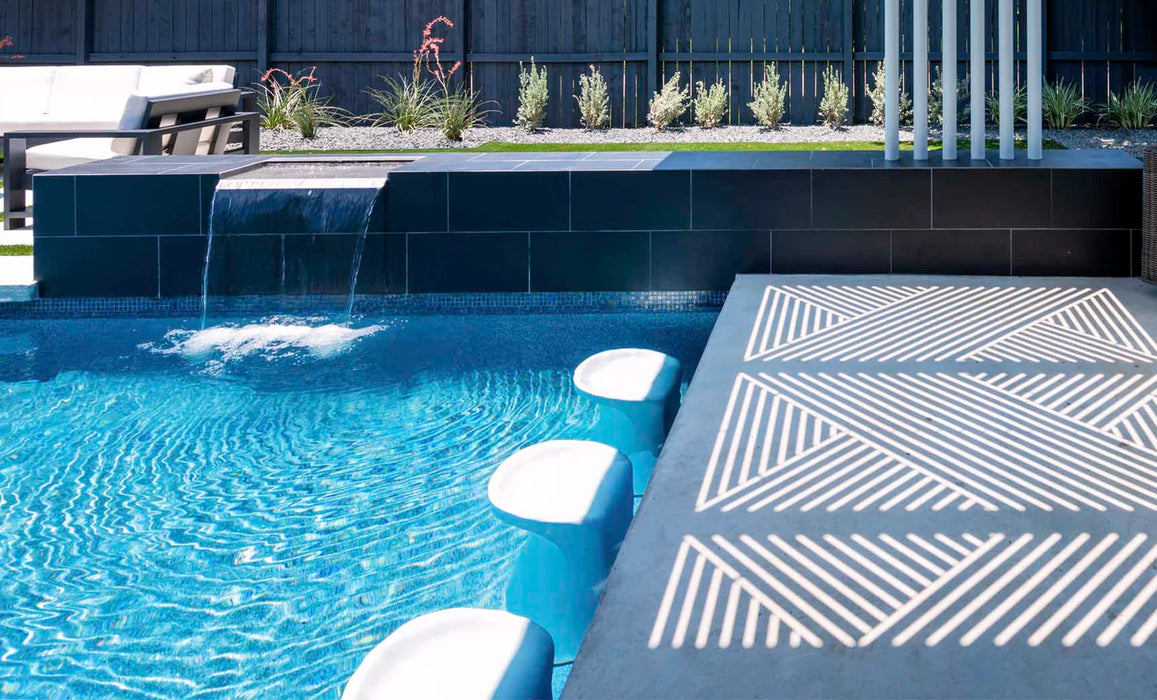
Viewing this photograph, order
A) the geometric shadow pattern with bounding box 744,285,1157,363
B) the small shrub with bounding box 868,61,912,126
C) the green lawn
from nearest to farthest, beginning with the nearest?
the geometric shadow pattern with bounding box 744,285,1157,363 → the green lawn → the small shrub with bounding box 868,61,912,126

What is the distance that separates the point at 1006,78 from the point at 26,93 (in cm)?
692

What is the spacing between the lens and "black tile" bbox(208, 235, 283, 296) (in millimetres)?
4941

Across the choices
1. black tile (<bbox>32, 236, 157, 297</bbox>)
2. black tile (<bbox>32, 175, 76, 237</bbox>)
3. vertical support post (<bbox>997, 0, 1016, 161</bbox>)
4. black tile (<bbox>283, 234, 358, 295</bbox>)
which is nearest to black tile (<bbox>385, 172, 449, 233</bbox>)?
black tile (<bbox>283, 234, 358, 295</bbox>)

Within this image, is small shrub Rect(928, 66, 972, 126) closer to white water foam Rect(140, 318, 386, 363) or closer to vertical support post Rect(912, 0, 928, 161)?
vertical support post Rect(912, 0, 928, 161)

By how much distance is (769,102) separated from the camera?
10219mm

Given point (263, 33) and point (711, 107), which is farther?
point (263, 33)

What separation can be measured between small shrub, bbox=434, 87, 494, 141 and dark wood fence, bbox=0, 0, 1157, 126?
0.51 ft

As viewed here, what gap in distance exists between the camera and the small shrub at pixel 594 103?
34.6 feet

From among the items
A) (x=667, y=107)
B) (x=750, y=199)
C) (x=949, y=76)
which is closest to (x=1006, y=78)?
(x=949, y=76)

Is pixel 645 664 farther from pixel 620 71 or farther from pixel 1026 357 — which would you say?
pixel 620 71

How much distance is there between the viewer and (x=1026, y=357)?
303 cm

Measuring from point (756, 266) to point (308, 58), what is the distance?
771cm

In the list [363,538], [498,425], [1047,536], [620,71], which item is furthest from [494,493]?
[620,71]

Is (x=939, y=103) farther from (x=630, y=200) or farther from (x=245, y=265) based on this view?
(x=245, y=265)
